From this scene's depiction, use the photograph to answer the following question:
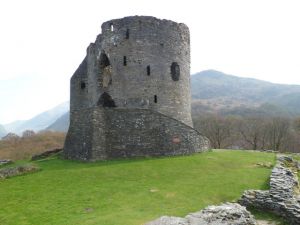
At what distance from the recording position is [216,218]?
46.0ft

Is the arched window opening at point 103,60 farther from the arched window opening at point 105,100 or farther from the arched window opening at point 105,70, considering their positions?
the arched window opening at point 105,100

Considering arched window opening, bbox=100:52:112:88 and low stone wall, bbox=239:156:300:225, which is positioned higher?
arched window opening, bbox=100:52:112:88

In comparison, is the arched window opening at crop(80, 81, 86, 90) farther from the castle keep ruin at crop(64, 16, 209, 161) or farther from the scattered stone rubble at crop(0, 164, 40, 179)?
the scattered stone rubble at crop(0, 164, 40, 179)

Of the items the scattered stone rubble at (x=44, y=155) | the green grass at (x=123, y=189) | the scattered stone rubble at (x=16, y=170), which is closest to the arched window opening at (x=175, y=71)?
the green grass at (x=123, y=189)

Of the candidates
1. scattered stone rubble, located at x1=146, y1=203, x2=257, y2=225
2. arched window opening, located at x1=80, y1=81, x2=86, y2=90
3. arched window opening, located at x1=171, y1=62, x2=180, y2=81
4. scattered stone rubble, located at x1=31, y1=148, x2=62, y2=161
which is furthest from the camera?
arched window opening, located at x1=80, y1=81, x2=86, y2=90

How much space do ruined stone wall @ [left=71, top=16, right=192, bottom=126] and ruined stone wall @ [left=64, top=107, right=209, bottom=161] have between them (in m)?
2.94

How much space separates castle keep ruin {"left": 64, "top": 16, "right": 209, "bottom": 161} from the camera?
28.6m

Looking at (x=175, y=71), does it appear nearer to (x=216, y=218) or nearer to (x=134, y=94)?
(x=134, y=94)

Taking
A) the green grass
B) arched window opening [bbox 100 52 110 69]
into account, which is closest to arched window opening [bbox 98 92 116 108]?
arched window opening [bbox 100 52 110 69]

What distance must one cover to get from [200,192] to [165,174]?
3.93 meters

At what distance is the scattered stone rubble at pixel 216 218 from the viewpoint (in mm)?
13539

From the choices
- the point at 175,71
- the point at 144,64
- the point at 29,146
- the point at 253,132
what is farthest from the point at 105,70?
the point at 253,132

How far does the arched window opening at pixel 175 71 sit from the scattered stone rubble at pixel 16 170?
1390cm

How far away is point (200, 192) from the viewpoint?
19625 mm
